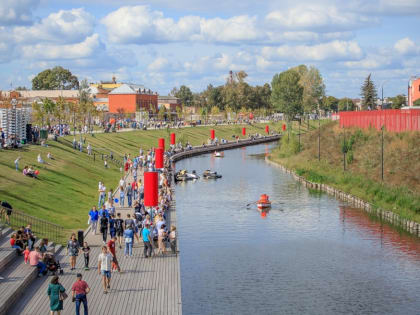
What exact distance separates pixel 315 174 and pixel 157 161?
18.7 m

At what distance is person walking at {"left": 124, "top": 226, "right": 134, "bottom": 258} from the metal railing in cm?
443

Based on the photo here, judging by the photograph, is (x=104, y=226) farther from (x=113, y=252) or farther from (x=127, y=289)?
(x=127, y=289)

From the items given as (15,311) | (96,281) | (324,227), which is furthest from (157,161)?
(15,311)

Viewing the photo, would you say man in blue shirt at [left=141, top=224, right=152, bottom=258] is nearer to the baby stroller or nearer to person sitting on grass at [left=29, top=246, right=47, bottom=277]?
the baby stroller

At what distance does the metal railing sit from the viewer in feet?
115

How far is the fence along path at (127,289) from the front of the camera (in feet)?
81.3

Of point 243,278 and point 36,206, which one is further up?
point 36,206

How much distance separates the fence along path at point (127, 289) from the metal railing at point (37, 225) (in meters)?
3.18

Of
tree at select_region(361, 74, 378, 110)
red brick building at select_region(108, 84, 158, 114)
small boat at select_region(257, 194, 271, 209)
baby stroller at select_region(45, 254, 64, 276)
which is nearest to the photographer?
baby stroller at select_region(45, 254, 64, 276)

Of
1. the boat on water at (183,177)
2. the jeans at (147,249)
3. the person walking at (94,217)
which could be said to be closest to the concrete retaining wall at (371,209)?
the boat on water at (183,177)

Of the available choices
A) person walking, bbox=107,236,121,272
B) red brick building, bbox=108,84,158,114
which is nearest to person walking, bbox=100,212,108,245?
person walking, bbox=107,236,121,272

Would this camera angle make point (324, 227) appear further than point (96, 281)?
Yes

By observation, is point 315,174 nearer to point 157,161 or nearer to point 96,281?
point 157,161

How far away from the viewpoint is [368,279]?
34.7 m
